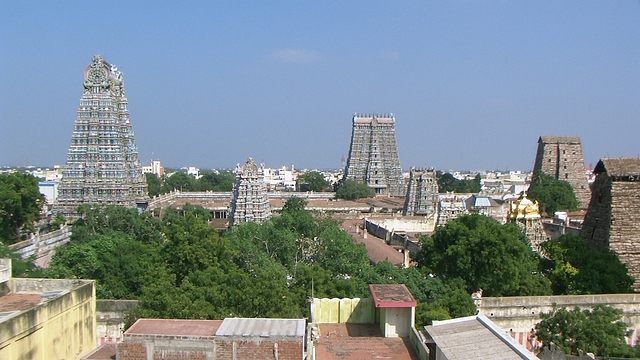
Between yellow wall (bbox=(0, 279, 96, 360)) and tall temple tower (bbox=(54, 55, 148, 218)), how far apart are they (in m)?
Result: 33.6

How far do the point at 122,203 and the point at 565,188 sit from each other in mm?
43004

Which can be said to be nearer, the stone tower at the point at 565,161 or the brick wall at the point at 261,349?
the brick wall at the point at 261,349

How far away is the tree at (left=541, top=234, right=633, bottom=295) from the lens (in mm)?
23172

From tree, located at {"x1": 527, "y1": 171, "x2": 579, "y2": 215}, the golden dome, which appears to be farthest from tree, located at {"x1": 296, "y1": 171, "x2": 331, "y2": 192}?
the golden dome

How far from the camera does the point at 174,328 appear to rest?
1265 cm

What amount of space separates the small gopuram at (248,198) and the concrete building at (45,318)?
81.5ft

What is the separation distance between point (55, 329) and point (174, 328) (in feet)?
10.2

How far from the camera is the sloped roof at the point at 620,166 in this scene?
84.7 ft

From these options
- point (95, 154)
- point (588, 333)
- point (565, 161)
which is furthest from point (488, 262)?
point (565, 161)

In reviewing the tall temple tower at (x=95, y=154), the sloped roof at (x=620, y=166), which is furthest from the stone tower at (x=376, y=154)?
the sloped roof at (x=620, y=166)

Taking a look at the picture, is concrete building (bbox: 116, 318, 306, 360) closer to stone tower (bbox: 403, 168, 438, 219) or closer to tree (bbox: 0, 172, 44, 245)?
tree (bbox: 0, 172, 44, 245)

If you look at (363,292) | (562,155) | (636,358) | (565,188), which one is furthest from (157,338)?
(562,155)

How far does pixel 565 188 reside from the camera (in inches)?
2322

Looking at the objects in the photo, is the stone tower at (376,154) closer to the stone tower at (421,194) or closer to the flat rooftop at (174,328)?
the stone tower at (421,194)
